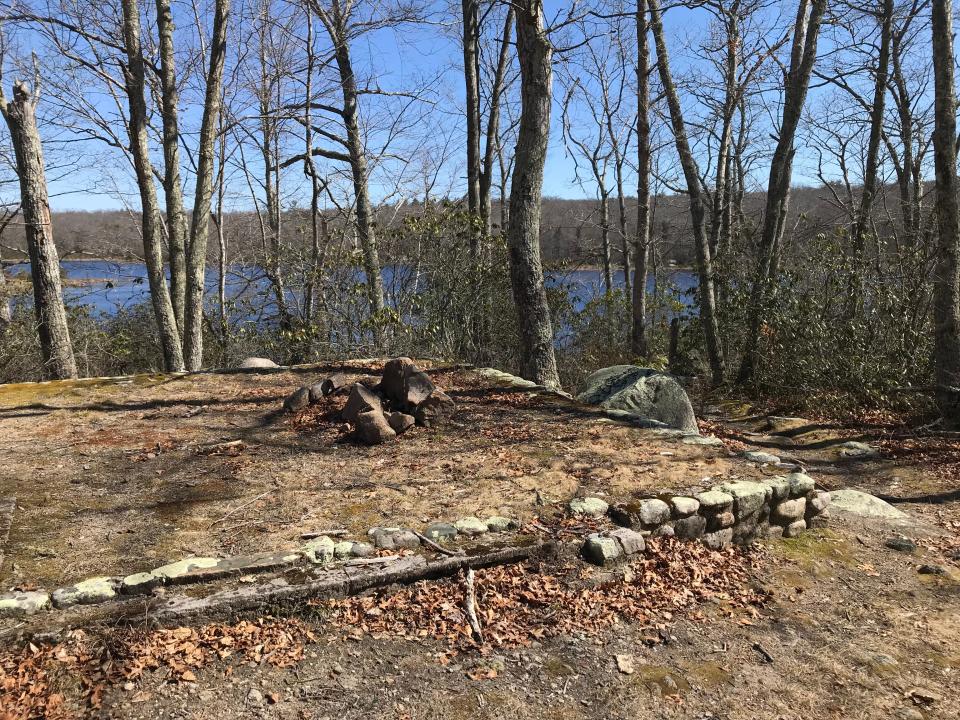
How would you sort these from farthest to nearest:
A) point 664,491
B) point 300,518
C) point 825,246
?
point 825,246 → point 664,491 → point 300,518

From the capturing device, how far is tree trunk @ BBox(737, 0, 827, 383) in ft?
31.0

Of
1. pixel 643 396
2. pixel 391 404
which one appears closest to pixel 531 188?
pixel 643 396

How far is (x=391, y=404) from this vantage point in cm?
592

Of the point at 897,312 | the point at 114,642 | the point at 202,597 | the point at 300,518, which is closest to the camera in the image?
the point at 114,642

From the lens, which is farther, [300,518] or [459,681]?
[300,518]

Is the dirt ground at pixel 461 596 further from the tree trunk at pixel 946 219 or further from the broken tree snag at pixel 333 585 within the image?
the tree trunk at pixel 946 219

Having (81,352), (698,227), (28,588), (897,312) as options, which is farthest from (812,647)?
(81,352)

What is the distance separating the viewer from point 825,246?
960 centimetres

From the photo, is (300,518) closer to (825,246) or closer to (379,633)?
(379,633)

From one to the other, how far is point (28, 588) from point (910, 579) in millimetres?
5068

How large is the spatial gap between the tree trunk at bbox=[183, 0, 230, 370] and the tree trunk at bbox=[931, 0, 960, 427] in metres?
8.96

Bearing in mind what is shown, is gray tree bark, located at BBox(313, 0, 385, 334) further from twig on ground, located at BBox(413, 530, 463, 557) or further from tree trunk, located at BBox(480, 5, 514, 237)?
twig on ground, located at BBox(413, 530, 463, 557)

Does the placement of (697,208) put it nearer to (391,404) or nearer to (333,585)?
(391,404)

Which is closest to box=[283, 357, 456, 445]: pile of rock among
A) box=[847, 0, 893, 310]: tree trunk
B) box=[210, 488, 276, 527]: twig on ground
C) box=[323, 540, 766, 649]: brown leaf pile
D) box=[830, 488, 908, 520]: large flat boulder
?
→ box=[210, 488, 276, 527]: twig on ground
